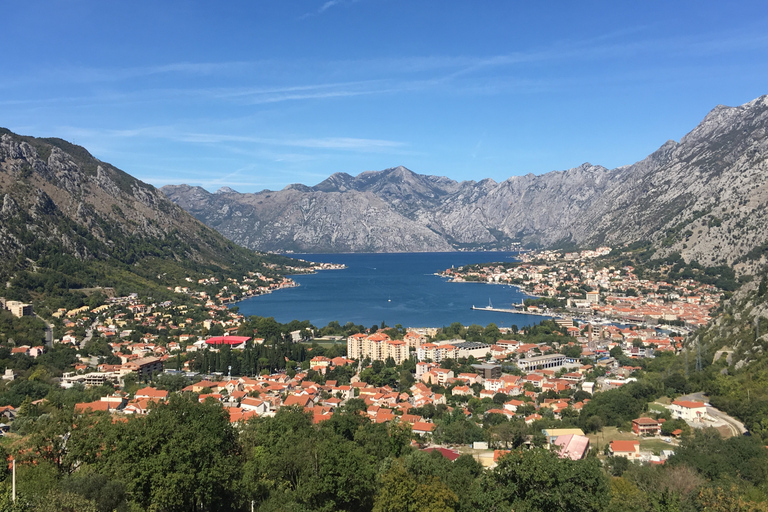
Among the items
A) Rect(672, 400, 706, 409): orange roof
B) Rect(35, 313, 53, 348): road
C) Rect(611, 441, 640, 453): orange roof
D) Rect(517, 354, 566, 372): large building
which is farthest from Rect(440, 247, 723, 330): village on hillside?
Rect(35, 313, 53, 348): road

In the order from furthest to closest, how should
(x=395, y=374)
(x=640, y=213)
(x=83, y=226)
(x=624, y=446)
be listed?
(x=640, y=213)
(x=83, y=226)
(x=395, y=374)
(x=624, y=446)

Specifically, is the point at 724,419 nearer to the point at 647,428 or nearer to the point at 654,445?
the point at 647,428

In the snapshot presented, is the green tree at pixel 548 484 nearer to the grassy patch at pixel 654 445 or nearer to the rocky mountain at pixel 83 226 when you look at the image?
the grassy patch at pixel 654 445

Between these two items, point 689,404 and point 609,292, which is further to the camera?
point 609,292

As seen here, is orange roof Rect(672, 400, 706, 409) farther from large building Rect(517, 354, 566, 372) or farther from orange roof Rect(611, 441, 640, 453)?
large building Rect(517, 354, 566, 372)

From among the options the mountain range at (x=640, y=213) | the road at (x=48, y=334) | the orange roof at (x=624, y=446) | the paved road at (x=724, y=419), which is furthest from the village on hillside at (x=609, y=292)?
the road at (x=48, y=334)

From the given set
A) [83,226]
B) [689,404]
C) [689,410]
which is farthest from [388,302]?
[689,410]

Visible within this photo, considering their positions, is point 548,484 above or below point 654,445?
above
